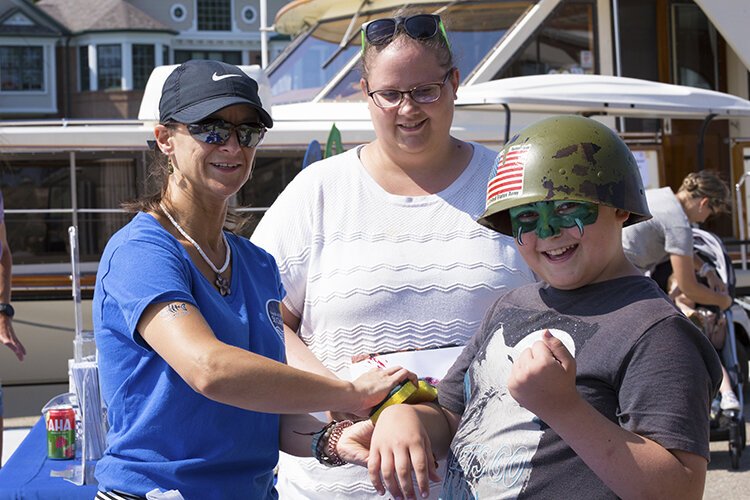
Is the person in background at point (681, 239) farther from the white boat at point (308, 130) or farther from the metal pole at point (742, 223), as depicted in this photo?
the metal pole at point (742, 223)

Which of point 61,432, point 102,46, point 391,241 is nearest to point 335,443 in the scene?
point 391,241

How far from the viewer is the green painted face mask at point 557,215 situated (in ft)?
6.43

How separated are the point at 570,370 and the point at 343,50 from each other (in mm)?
8747

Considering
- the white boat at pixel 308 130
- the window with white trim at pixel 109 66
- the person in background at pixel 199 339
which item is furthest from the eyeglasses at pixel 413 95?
the window with white trim at pixel 109 66

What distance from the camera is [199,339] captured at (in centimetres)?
203

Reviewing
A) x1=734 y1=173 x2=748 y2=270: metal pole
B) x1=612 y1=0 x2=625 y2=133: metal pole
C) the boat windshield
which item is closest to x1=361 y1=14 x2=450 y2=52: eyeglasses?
the boat windshield

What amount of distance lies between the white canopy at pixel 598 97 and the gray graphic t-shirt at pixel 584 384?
5820 mm

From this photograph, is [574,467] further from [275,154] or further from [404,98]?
[275,154]

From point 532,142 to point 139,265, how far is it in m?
0.83

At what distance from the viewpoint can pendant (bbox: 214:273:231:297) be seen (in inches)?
91.7

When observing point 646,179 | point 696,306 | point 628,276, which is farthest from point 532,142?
point 646,179

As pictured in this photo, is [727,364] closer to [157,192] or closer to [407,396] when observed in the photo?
[407,396]

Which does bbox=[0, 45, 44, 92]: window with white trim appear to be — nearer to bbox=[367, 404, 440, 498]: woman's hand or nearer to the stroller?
the stroller

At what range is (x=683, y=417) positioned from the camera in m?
1.75
